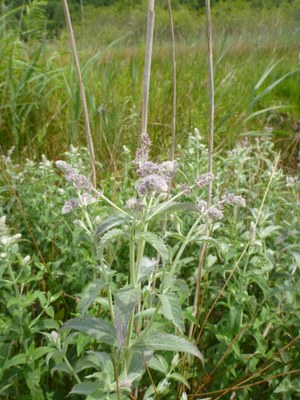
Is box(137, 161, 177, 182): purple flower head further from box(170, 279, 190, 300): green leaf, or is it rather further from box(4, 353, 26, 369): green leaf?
box(4, 353, 26, 369): green leaf

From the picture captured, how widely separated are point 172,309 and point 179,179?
1.43 m

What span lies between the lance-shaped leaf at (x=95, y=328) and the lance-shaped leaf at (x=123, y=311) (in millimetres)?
168

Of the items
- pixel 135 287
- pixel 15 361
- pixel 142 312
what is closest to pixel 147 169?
pixel 135 287

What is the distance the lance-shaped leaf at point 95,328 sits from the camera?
A: 1.08 metres

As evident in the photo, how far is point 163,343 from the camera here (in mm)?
1042

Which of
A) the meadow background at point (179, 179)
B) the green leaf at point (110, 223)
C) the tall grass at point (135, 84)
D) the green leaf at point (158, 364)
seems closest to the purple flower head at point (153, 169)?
the green leaf at point (110, 223)

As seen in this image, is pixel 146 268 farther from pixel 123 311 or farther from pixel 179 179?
pixel 179 179

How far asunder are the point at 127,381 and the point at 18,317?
19.7 inches

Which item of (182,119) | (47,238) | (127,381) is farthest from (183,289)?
(182,119)

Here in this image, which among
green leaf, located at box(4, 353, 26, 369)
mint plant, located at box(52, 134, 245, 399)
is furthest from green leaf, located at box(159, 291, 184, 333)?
green leaf, located at box(4, 353, 26, 369)

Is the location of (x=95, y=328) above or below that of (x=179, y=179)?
above

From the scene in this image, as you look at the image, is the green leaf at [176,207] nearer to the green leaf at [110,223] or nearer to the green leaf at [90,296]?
the green leaf at [110,223]

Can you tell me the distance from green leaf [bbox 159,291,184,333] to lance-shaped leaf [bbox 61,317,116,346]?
0.58ft

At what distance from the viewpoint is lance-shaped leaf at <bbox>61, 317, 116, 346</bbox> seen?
108 centimetres
